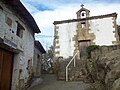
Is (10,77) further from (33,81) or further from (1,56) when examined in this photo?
(33,81)

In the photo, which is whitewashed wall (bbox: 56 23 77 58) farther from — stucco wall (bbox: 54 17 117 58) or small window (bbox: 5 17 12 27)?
small window (bbox: 5 17 12 27)

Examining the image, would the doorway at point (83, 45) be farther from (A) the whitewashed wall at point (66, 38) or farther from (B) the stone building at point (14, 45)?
(B) the stone building at point (14, 45)

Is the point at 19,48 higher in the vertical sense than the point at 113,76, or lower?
Answer: higher

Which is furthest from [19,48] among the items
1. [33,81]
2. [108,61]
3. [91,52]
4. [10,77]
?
[91,52]

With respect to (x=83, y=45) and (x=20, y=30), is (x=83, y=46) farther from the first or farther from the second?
(x=20, y=30)

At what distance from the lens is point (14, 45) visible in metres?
8.12

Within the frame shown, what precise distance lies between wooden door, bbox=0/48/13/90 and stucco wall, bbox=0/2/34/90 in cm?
31

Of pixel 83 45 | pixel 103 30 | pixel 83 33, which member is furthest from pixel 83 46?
pixel 103 30

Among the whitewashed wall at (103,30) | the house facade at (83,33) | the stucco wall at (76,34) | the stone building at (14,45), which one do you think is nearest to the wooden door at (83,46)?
the house facade at (83,33)

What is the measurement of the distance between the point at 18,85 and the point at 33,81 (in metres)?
3.07

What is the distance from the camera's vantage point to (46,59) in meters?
25.7

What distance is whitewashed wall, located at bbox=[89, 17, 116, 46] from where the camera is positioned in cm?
1589

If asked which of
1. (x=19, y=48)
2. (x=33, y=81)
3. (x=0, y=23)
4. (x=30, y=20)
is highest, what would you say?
(x=30, y=20)

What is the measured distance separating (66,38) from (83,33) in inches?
67.8
